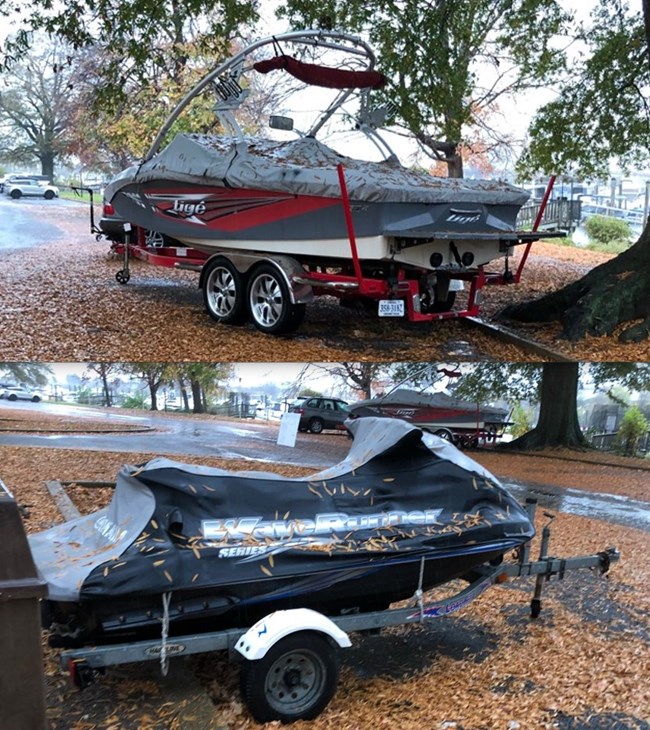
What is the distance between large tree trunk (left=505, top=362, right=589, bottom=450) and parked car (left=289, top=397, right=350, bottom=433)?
14.4 feet

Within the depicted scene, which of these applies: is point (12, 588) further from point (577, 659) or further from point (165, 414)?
point (165, 414)

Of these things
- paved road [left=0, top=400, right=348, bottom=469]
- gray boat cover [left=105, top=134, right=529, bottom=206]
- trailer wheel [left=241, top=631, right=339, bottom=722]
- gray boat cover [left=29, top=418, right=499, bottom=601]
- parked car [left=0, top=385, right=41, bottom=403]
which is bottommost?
paved road [left=0, top=400, right=348, bottom=469]

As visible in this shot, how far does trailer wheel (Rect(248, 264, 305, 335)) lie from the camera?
345 inches

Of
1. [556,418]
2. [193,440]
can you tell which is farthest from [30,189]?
[556,418]

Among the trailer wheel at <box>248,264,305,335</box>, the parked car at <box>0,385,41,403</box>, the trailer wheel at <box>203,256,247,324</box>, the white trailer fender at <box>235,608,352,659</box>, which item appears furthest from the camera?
the parked car at <box>0,385,41,403</box>

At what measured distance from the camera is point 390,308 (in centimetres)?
852

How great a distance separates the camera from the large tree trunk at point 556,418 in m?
14.8

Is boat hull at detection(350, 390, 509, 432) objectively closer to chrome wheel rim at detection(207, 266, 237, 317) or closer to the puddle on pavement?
the puddle on pavement

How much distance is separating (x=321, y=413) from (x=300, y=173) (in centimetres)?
467

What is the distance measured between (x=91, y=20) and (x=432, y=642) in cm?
890

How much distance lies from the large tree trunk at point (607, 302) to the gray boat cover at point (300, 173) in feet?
A: 7.20

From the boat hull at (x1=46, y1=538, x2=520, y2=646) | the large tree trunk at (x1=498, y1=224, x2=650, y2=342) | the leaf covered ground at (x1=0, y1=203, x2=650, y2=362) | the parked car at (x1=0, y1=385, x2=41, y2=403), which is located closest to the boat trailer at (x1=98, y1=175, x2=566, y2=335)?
the leaf covered ground at (x1=0, y1=203, x2=650, y2=362)

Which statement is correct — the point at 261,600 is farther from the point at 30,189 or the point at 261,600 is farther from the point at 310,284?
the point at 30,189

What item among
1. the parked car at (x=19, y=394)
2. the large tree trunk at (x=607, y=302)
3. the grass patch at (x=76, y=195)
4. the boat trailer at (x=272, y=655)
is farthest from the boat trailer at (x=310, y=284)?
the boat trailer at (x=272, y=655)
